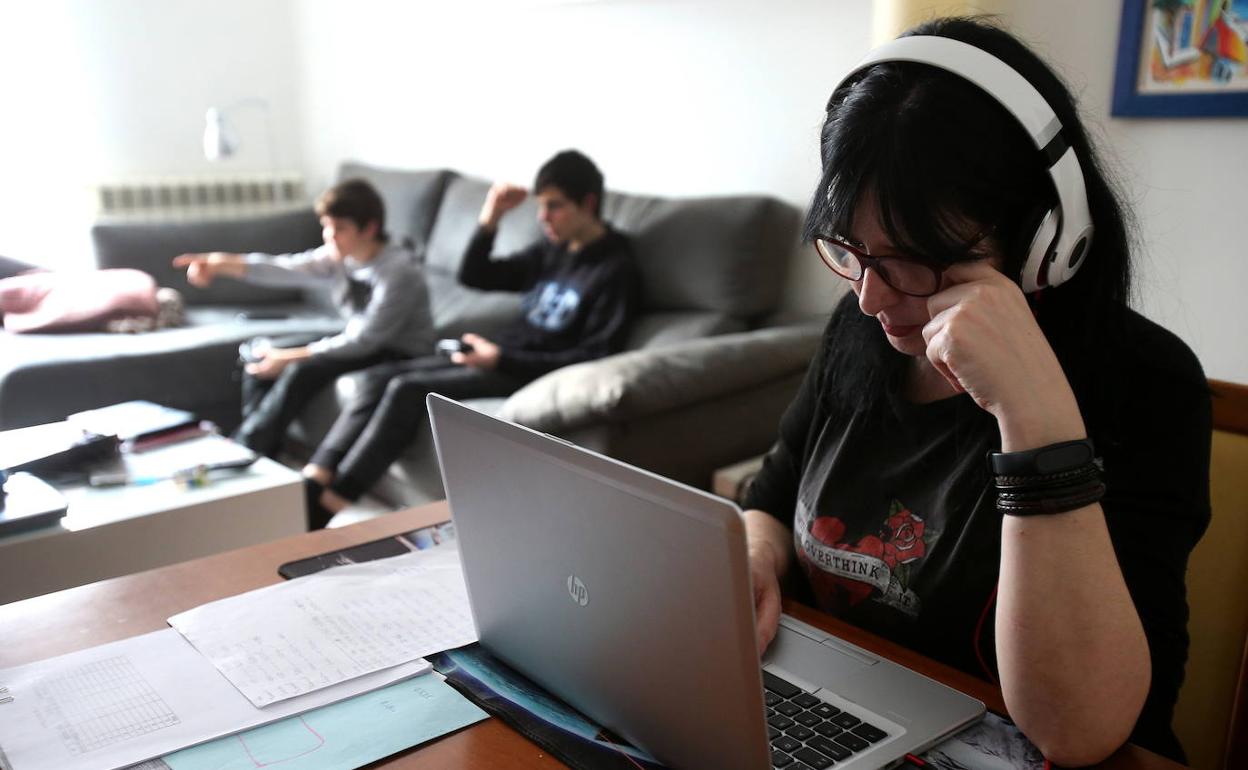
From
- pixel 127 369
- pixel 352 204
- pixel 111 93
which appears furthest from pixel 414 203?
pixel 111 93

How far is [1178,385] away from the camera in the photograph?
0.91 meters

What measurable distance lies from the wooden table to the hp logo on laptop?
0.12m

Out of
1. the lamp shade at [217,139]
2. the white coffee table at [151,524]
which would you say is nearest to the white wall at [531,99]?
the lamp shade at [217,139]

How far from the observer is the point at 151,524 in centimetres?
187

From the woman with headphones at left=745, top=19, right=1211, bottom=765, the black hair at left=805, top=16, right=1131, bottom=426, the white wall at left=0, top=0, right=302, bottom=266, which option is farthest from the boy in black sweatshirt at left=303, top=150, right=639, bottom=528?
the white wall at left=0, top=0, right=302, bottom=266

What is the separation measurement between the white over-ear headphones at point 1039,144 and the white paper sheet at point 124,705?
0.61 meters

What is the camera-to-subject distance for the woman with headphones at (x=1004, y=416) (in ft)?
2.53

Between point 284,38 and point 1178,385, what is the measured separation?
15.8 feet

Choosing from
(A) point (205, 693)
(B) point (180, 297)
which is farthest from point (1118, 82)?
(B) point (180, 297)

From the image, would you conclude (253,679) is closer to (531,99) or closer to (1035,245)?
(1035,245)

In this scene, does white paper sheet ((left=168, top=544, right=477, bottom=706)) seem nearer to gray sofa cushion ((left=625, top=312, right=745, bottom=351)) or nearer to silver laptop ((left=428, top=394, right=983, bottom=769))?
silver laptop ((left=428, top=394, right=983, bottom=769))

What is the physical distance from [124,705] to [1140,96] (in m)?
1.91

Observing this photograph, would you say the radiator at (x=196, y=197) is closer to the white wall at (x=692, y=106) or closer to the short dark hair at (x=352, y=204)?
the white wall at (x=692, y=106)

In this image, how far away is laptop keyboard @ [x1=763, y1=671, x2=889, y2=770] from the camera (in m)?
0.75
